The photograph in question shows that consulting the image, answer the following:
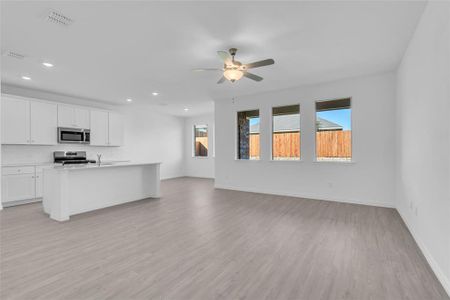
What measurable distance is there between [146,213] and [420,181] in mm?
4327

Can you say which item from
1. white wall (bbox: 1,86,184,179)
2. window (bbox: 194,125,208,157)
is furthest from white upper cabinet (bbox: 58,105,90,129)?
window (bbox: 194,125,208,157)

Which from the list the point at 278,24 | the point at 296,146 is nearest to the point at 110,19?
the point at 278,24

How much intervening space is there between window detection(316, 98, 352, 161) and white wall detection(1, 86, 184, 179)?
5.95 m

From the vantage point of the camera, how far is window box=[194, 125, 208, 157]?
31.9ft

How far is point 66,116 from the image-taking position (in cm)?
584

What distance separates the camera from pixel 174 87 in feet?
17.9

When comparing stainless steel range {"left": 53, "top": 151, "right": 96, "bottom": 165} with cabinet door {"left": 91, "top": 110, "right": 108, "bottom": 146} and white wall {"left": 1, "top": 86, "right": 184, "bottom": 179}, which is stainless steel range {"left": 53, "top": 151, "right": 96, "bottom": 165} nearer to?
white wall {"left": 1, "top": 86, "right": 184, "bottom": 179}

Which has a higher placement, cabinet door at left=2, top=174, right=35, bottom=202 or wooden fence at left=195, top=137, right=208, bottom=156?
wooden fence at left=195, top=137, right=208, bottom=156

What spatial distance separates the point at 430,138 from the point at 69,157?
7.55m

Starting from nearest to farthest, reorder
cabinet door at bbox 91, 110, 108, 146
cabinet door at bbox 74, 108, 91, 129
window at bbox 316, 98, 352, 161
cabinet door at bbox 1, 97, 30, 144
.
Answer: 1. cabinet door at bbox 1, 97, 30, 144
2. window at bbox 316, 98, 352, 161
3. cabinet door at bbox 74, 108, 91, 129
4. cabinet door at bbox 91, 110, 108, 146

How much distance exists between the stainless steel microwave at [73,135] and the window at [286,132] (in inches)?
213

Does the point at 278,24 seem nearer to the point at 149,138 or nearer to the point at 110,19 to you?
the point at 110,19

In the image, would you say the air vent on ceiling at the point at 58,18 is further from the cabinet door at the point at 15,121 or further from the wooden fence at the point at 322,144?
the wooden fence at the point at 322,144

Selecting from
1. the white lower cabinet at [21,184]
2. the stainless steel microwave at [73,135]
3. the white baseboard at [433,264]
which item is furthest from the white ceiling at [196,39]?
the white baseboard at [433,264]
